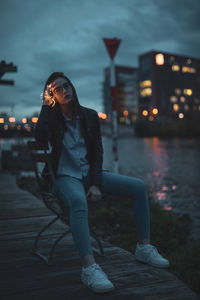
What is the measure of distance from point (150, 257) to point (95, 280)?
599mm

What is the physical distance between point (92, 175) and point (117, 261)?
2.43 feet

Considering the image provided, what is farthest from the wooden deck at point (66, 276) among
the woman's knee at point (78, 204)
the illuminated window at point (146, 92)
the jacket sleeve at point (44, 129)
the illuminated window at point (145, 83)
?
the illuminated window at point (146, 92)

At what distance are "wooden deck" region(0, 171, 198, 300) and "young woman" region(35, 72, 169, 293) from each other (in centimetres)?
21

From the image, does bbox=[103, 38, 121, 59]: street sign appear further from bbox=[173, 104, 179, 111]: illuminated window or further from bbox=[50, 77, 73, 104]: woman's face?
bbox=[173, 104, 179, 111]: illuminated window

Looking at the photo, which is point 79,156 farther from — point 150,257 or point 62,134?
point 150,257

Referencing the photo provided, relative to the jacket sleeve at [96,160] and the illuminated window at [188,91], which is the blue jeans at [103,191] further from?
the illuminated window at [188,91]

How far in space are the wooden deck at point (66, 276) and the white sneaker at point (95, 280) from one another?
0.04 metres

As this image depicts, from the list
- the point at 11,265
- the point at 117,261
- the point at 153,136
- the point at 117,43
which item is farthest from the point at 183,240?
the point at 153,136

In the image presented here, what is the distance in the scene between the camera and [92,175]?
8.91 ft

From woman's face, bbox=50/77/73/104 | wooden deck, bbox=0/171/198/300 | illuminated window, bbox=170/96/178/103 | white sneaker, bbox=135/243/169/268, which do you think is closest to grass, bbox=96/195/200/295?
white sneaker, bbox=135/243/169/268

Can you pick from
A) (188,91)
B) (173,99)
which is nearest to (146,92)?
(173,99)

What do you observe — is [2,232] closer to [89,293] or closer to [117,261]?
[117,261]

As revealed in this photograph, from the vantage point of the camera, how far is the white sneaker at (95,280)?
2137 millimetres

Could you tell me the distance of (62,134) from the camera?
8.87 ft
